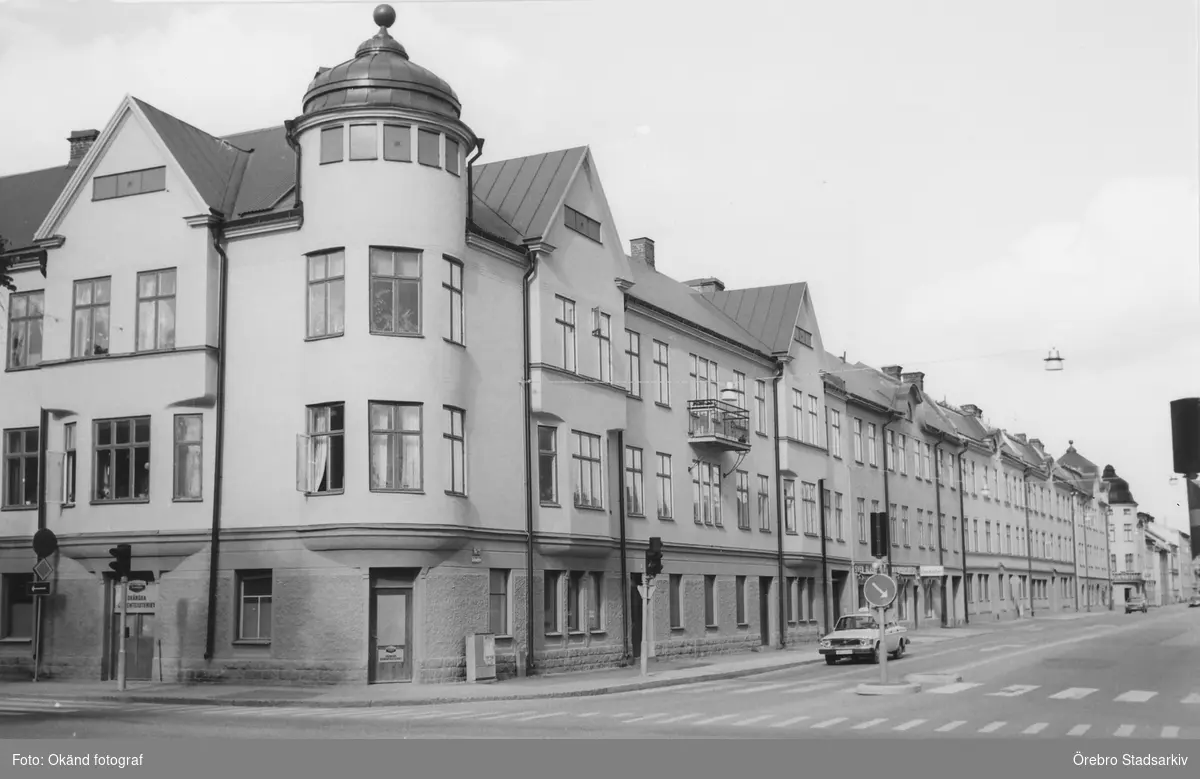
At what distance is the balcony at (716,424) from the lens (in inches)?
1656

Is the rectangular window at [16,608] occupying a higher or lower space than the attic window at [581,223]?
lower

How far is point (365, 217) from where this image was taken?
28.7 meters

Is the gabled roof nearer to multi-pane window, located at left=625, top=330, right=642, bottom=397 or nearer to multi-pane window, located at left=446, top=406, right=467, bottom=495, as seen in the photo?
multi-pane window, located at left=625, top=330, right=642, bottom=397

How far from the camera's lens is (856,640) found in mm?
36562

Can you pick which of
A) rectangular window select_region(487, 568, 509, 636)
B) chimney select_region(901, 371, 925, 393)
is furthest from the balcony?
chimney select_region(901, 371, 925, 393)

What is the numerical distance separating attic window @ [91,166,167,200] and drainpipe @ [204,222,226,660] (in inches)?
73.6

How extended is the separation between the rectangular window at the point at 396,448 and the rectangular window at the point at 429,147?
539 centimetres

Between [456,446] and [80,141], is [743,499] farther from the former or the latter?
[80,141]

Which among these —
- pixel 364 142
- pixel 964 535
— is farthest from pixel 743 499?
pixel 964 535

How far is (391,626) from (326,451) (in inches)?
158

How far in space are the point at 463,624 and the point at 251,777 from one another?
51.3ft

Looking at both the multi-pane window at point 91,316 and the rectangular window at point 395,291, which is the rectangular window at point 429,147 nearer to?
the rectangular window at point 395,291

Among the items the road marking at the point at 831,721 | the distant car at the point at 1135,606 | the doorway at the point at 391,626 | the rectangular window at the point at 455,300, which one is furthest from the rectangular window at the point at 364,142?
→ the distant car at the point at 1135,606

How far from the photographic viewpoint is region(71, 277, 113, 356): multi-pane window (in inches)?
1216
